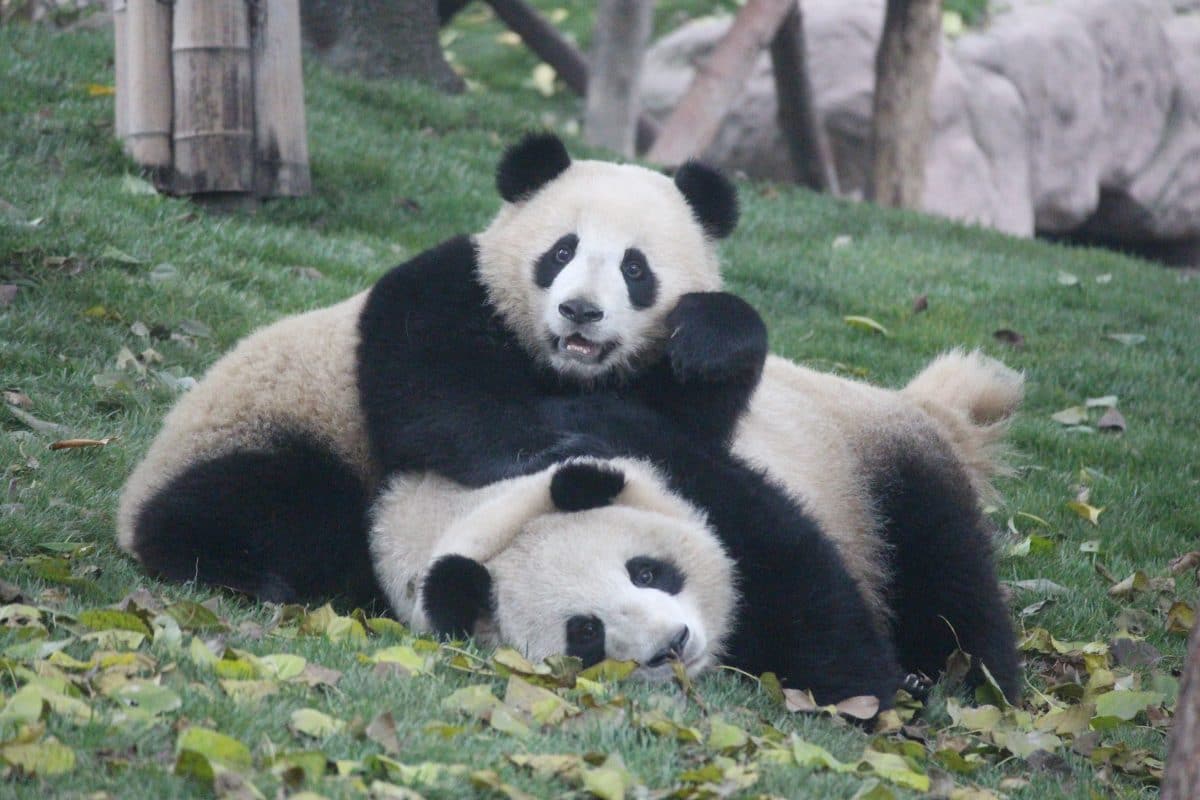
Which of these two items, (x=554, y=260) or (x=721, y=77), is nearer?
(x=554, y=260)

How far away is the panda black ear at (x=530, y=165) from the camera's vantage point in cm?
497

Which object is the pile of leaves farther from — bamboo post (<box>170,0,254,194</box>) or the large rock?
the large rock

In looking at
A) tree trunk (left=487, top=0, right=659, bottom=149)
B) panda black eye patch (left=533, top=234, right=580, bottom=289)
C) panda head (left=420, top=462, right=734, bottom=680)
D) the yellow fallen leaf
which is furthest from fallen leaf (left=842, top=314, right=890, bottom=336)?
the yellow fallen leaf

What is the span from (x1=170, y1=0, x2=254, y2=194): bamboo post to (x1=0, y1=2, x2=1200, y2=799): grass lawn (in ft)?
0.78

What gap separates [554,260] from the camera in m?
4.78

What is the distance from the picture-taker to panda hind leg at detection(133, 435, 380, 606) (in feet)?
14.6

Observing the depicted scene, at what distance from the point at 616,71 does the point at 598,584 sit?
388 inches

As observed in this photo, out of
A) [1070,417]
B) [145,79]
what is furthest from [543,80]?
[1070,417]

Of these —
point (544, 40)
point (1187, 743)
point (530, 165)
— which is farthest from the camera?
point (544, 40)

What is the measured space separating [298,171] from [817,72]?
8977 millimetres

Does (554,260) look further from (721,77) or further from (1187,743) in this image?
(721,77)

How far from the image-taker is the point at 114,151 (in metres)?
Answer: 8.05

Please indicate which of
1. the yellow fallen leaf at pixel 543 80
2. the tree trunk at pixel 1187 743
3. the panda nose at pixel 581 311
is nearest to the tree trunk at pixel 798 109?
the yellow fallen leaf at pixel 543 80

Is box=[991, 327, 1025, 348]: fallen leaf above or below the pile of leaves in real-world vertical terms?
below
